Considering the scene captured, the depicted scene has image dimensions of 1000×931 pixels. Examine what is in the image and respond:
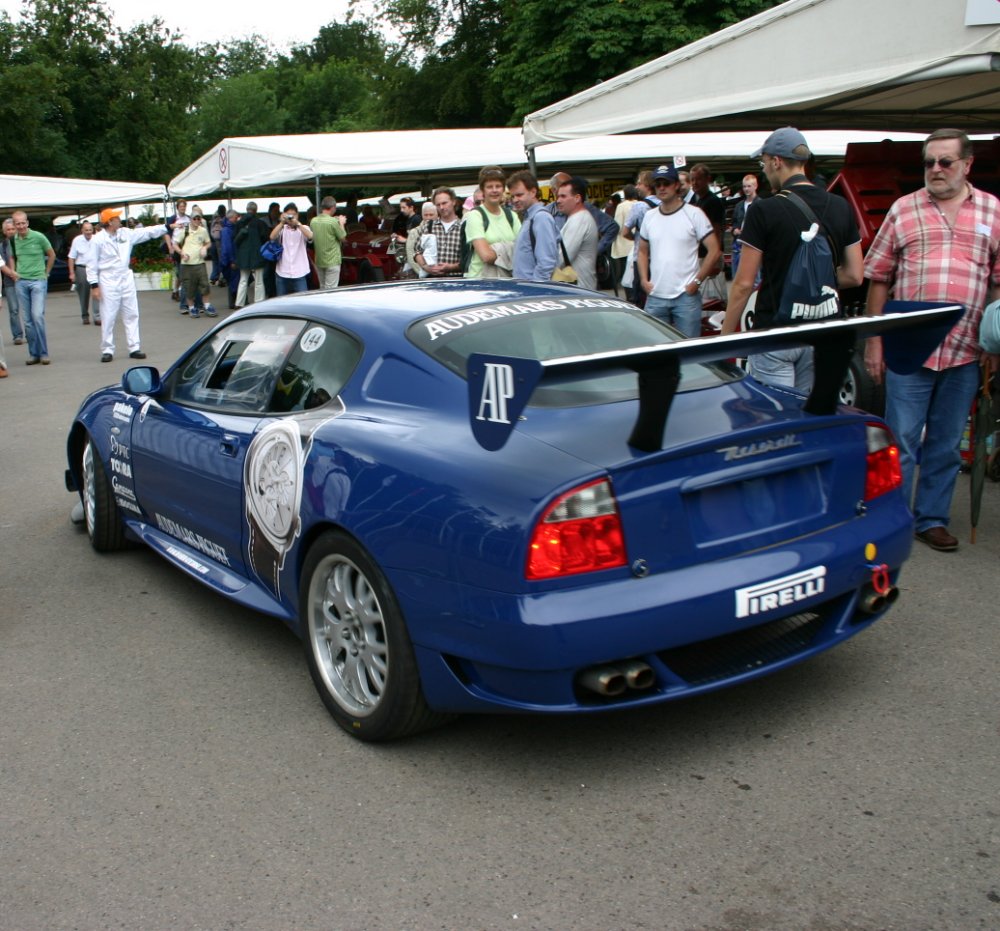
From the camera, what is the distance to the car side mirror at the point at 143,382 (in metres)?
5.14

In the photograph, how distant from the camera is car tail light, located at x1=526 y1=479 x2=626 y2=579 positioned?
2998mm

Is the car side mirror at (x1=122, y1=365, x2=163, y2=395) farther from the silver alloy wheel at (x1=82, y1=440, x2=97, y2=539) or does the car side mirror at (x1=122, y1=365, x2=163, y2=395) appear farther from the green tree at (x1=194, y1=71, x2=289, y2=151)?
the green tree at (x1=194, y1=71, x2=289, y2=151)

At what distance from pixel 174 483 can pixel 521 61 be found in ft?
120

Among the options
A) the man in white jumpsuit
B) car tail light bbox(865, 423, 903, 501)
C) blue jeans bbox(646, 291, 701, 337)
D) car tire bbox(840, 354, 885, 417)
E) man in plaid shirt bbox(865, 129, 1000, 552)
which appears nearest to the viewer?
car tail light bbox(865, 423, 903, 501)

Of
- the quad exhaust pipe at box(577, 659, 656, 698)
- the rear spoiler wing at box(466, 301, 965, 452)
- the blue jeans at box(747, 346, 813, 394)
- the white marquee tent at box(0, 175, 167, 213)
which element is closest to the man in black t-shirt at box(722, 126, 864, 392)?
the blue jeans at box(747, 346, 813, 394)

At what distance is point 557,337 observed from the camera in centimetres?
402

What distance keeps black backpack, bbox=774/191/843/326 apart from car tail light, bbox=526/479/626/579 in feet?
9.05

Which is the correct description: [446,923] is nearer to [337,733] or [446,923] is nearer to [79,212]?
[337,733]

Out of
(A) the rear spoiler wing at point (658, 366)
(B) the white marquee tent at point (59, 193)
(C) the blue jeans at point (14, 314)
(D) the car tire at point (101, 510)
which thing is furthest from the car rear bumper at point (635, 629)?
(B) the white marquee tent at point (59, 193)

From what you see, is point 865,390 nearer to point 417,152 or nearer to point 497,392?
point 497,392

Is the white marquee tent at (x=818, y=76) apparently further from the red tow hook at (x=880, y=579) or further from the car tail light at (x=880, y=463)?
the red tow hook at (x=880, y=579)

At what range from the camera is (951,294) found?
5.26 metres

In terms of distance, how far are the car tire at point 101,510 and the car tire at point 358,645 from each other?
7.47 ft

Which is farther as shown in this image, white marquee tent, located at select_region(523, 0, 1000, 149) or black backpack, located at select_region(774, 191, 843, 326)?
white marquee tent, located at select_region(523, 0, 1000, 149)
